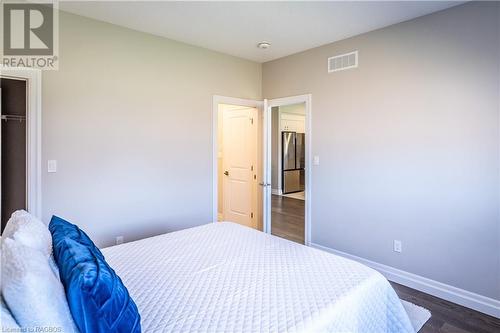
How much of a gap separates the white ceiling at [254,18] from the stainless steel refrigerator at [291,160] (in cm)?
477

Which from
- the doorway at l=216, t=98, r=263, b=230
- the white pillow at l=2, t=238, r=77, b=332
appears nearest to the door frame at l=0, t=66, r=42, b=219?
the white pillow at l=2, t=238, r=77, b=332

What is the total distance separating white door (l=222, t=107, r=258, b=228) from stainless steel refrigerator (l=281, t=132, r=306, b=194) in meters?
3.36

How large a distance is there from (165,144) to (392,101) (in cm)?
254

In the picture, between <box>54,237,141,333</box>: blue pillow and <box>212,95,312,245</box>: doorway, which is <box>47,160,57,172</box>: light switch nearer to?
<box>212,95,312,245</box>: doorway

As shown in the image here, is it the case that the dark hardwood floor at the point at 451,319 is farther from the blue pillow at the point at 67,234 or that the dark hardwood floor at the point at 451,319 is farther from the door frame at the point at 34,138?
the door frame at the point at 34,138

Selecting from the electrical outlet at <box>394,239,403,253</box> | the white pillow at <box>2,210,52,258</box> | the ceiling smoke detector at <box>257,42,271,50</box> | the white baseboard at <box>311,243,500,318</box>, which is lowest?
the white baseboard at <box>311,243,500,318</box>

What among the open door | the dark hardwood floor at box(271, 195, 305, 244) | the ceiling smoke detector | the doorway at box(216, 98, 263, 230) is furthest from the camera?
the dark hardwood floor at box(271, 195, 305, 244)

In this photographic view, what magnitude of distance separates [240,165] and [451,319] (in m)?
3.24

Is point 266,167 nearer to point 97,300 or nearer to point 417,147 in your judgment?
point 417,147

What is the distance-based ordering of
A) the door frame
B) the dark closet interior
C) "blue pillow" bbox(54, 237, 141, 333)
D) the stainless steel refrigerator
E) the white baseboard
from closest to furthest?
"blue pillow" bbox(54, 237, 141, 333) → the white baseboard → the door frame → the dark closet interior → the stainless steel refrigerator

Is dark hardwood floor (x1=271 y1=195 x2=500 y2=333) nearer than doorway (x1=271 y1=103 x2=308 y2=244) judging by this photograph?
Yes

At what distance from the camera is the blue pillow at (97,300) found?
3.39 feet

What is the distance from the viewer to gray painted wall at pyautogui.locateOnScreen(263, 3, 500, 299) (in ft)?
8.13

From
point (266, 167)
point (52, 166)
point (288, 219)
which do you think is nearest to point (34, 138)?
point (52, 166)
